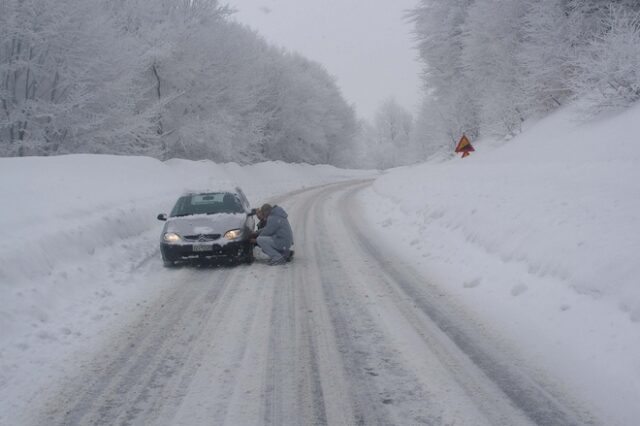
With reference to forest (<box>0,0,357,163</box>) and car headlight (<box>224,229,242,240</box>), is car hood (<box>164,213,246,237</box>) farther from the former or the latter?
forest (<box>0,0,357,163</box>)

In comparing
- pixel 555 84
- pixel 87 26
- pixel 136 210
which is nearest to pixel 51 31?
pixel 87 26

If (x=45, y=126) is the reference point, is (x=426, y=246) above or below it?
Answer: below

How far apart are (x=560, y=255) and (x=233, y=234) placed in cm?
560

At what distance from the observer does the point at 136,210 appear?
1367 cm

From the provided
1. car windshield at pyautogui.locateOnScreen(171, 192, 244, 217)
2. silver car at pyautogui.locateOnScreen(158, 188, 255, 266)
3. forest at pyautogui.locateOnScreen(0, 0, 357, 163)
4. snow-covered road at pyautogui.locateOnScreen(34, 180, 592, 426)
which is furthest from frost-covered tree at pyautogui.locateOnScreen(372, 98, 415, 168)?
snow-covered road at pyautogui.locateOnScreen(34, 180, 592, 426)

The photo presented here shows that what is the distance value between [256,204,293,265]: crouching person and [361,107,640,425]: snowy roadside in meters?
2.48

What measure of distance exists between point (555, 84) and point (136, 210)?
55.5 ft

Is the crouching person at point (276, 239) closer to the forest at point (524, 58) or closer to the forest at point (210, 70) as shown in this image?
the forest at point (524, 58)

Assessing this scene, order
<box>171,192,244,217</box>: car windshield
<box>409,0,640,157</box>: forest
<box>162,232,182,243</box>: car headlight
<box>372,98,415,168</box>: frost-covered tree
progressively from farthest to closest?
1. <box>372,98,415,168</box>: frost-covered tree
2. <box>409,0,640,157</box>: forest
3. <box>171,192,244,217</box>: car windshield
4. <box>162,232,182,243</box>: car headlight

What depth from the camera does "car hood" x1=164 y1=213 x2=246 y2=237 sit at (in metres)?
9.23

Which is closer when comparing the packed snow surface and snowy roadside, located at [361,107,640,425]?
snowy roadside, located at [361,107,640,425]

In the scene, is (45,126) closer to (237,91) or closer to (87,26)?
(87,26)

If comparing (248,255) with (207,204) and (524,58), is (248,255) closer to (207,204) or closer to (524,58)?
(207,204)

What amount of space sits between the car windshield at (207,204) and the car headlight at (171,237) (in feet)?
3.80
